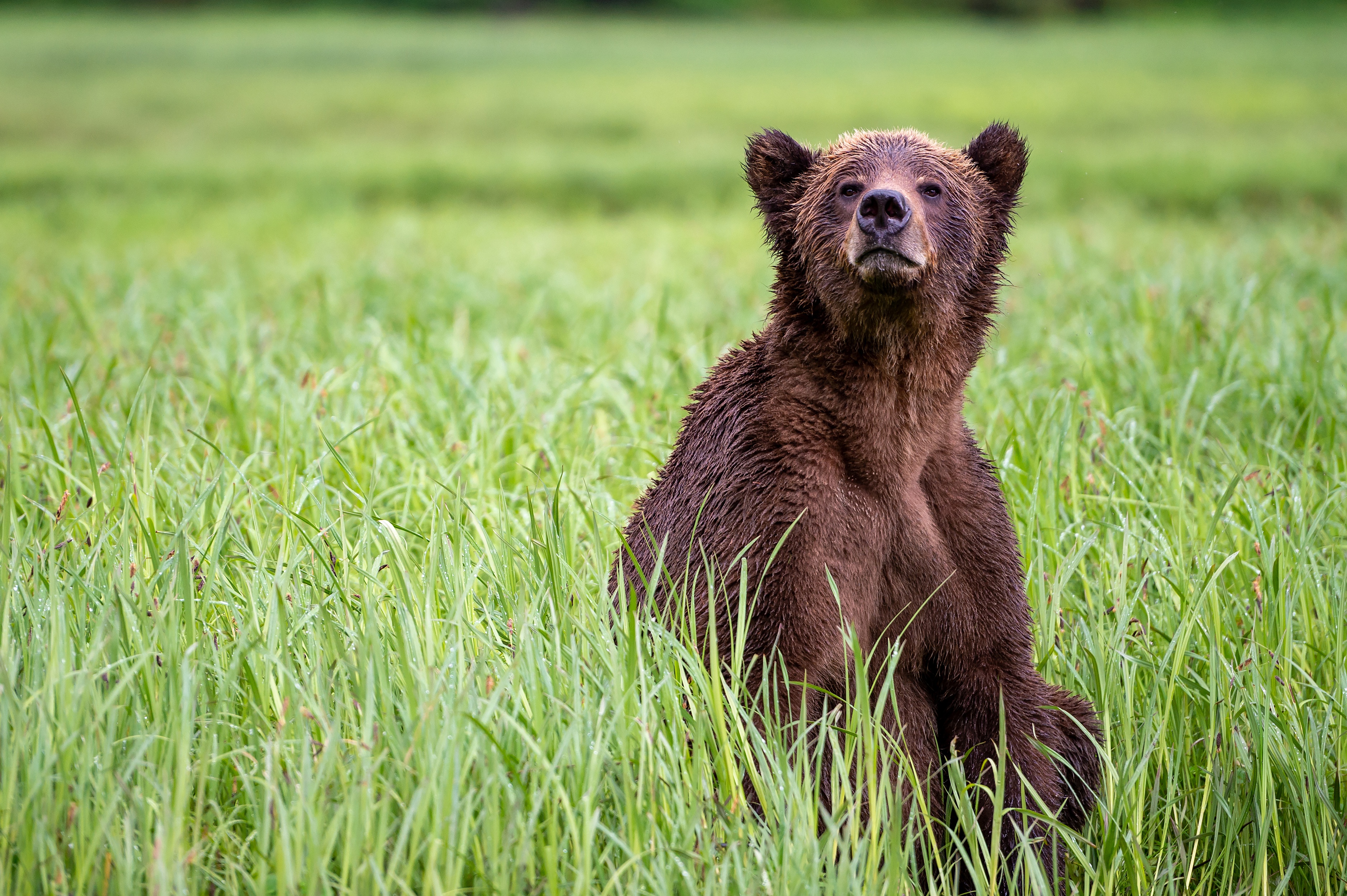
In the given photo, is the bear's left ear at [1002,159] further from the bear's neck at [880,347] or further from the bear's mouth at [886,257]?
the bear's mouth at [886,257]

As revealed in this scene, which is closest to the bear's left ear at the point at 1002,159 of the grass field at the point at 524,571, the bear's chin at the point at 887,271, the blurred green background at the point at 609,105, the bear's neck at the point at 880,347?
the bear's neck at the point at 880,347

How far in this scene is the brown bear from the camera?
6.82ft

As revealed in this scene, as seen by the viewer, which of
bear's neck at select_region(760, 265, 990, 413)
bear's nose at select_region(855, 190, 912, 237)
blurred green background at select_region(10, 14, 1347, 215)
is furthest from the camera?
blurred green background at select_region(10, 14, 1347, 215)

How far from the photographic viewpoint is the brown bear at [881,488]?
2.08 metres

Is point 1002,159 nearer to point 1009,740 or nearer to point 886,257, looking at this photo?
point 886,257

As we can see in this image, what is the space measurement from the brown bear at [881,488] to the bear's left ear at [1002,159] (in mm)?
19

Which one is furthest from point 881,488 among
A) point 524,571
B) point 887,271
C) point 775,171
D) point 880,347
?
point 524,571

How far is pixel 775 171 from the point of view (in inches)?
93.7

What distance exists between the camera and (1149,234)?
896 cm

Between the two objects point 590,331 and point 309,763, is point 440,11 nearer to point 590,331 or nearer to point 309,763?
point 590,331

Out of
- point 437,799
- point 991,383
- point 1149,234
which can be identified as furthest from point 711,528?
point 1149,234

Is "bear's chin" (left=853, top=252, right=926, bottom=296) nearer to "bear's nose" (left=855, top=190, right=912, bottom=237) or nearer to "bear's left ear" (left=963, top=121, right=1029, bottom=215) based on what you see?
"bear's nose" (left=855, top=190, right=912, bottom=237)

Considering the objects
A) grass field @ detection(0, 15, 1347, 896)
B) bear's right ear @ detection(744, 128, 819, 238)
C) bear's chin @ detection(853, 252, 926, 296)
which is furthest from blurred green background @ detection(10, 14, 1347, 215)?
bear's chin @ detection(853, 252, 926, 296)

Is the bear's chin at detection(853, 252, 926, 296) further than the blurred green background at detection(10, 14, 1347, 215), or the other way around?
the blurred green background at detection(10, 14, 1347, 215)
